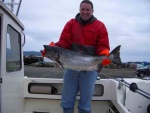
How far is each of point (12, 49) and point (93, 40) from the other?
4.36ft

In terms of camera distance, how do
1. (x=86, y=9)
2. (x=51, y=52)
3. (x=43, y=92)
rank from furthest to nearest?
(x=43, y=92), (x=86, y=9), (x=51, y=52)

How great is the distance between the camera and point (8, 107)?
429 centimetres

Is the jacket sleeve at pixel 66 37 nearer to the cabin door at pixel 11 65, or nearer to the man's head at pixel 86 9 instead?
the man's head at pixel 86 9

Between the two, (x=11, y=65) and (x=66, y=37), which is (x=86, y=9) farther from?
(x=11, y=65)

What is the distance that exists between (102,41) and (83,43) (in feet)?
1.03

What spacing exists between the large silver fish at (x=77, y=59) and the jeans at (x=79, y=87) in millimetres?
357

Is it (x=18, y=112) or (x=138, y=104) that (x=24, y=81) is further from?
(x=138, y=104)

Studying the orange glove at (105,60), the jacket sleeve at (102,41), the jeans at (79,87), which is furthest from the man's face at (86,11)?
the jeans at (79,87)

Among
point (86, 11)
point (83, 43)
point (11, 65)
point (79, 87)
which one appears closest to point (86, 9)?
point (86, 11)

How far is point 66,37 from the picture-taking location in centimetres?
485

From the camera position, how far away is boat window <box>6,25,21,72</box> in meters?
4.29

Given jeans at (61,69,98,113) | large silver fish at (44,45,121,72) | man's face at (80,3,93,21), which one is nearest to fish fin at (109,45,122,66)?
large silver fish at (44,45,121,72)

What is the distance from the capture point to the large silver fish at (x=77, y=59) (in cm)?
430

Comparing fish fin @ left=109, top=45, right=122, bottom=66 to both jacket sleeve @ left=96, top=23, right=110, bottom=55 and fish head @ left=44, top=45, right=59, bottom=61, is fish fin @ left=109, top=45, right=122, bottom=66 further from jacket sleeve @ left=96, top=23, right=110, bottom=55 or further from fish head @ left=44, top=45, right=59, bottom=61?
fish head @ left=44, top=45, right=59, bottom=61
